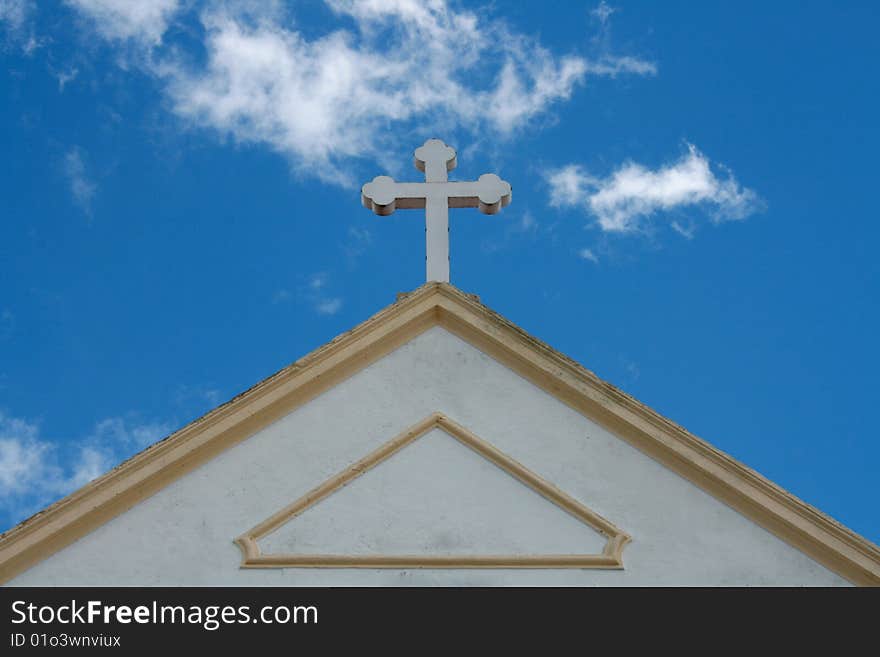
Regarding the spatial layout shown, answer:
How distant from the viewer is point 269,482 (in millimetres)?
9625

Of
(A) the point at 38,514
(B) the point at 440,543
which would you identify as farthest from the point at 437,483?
(A) the point at 38,514

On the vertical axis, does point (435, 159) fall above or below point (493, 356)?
above

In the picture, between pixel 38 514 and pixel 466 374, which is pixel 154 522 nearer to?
pixel 38 514

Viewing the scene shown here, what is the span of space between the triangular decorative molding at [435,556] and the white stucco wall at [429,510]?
0.16 ft

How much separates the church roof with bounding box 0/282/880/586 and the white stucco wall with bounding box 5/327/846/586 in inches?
3.1

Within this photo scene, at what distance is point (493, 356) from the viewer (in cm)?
1039

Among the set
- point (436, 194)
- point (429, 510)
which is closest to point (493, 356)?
point (429, 510)

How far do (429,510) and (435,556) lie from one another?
0.35 metres

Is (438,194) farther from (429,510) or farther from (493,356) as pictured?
(429,510)

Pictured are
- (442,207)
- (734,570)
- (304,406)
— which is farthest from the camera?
Result: (442,207)

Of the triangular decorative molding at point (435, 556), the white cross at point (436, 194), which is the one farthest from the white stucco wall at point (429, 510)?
the white cross at point (436, 194)
